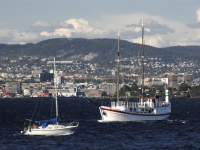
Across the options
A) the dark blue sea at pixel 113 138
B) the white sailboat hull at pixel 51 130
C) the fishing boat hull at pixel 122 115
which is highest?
the fishing boat hull at pixel 122 115

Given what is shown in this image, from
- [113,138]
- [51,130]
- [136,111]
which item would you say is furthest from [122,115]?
[51,130]

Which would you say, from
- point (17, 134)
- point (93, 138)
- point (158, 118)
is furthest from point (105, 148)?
point (158, 118)

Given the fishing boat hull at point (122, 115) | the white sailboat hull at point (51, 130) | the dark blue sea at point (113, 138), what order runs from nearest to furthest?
the dark blue sea at point (113, 138) < the white sailboat hull at point (51, 130) < the fishing boat hull at point (122, 115)

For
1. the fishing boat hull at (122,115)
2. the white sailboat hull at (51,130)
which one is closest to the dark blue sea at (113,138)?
the white sailboat hull at (51,130)

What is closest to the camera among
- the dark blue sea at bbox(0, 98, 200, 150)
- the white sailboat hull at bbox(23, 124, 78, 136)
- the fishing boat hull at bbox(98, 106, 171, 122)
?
the dark blue sea at bbox(0, 98, 200, 150)

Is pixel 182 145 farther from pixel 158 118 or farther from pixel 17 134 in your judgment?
pixel 158 118

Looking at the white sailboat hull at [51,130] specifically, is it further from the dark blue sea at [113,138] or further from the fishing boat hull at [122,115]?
the fishing boat hull at [122,115]

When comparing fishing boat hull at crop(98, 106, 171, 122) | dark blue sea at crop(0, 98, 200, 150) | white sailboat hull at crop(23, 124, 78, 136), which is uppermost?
fishing boat hull at crop(98, 106, 171, 122)

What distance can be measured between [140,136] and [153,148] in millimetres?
13383

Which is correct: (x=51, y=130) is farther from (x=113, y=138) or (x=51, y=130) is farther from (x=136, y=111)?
(x=136, y=111)

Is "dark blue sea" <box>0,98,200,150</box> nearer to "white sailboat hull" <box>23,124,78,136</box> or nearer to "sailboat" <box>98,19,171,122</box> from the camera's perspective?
"white sailboat hull" <box>23,124,78,136</box>

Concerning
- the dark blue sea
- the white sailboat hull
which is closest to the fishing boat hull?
the dark blue sea

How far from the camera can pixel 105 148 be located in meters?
69.5

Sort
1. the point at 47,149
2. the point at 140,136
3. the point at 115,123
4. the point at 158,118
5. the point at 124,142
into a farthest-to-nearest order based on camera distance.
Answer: the point at 158,118, the point at 115,123, the point at 140,136, the point at 124,142, the point at 47,149
